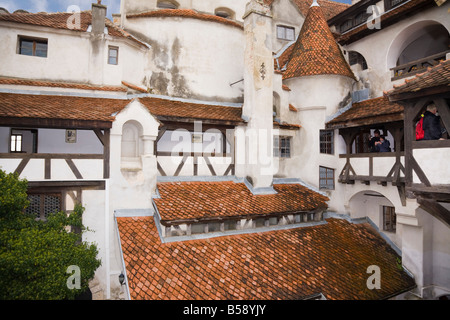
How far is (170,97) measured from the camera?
14.3m

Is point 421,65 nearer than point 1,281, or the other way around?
point 1,281

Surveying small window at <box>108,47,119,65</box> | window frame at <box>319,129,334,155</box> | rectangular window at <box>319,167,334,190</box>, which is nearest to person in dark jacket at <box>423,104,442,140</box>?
Answer: window frame at <box>319,129,334,155</box>

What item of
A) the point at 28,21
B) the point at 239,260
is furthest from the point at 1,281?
the point at 28,21

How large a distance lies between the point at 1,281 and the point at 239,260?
6.44 meters

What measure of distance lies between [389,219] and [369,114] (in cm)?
550

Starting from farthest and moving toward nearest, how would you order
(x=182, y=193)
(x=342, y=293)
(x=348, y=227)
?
(x=348, y=227) < (x=182, y=193) < (x=342, y=293)

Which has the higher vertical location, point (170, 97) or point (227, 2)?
point (227, 2)

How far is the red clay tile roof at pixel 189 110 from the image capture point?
11.7 metres

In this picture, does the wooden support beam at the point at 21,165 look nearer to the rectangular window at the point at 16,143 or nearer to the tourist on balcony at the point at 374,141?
the rectangular window at the point at 16,143

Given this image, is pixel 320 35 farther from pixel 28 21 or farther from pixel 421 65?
pixel 28 21

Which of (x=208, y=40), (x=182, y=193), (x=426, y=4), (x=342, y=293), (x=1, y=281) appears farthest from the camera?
(x=208, y=40)

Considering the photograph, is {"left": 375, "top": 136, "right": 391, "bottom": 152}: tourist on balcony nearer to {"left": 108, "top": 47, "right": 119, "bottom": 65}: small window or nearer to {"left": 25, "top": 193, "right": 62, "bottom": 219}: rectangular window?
{"left": 108, "top": 47, "right": 119, "bottom": 65}: small window

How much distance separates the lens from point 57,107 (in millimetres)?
9914
